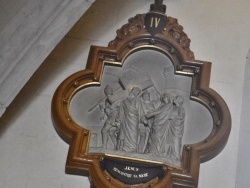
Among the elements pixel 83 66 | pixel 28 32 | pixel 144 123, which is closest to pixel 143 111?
pixel 144 123

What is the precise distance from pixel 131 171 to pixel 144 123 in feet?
0.99

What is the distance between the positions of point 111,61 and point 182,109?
511mm

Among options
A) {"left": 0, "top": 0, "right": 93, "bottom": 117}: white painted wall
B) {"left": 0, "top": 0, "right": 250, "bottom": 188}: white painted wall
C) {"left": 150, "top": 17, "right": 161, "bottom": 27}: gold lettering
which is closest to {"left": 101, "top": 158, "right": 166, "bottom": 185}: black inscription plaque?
{"left": 0, "top": 0, "right": 250, "bottom": 188}: white painted wall

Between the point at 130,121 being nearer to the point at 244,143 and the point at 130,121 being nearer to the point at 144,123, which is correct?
the point at 144,123

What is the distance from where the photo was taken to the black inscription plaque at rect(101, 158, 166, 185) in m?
2.52

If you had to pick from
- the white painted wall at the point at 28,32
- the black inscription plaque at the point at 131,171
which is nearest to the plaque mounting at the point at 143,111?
the black inscription plaque at the point at 131,171

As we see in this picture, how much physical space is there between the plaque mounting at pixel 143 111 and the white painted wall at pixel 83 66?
85mm

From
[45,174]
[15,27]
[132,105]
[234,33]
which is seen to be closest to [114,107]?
[132,105]

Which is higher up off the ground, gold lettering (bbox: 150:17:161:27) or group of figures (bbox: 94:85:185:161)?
gold lettering (bbox: 150:17:161:27)

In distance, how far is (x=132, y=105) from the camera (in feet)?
9.00

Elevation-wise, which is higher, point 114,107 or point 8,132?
point 114,107

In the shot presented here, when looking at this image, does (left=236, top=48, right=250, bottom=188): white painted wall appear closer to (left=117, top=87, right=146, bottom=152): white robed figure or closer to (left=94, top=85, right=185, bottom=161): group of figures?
(left=94, top=85, right=185, bottom=161): group of figures

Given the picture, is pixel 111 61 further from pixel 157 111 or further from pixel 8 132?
pixel 8 132

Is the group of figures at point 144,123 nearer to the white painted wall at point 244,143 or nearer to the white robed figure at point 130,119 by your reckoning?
the white robed figure at point 130,119
